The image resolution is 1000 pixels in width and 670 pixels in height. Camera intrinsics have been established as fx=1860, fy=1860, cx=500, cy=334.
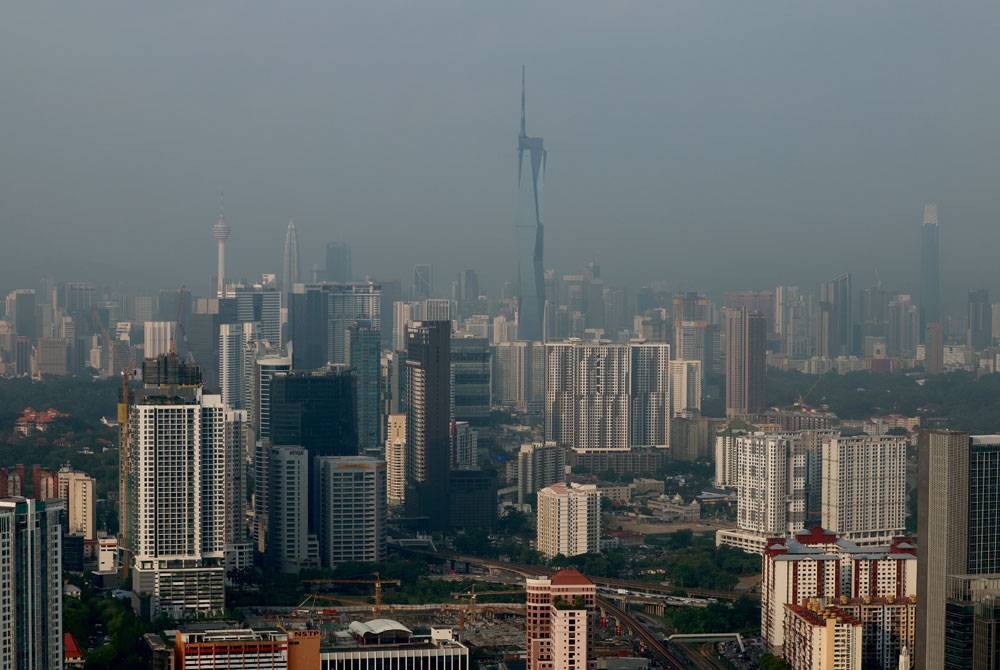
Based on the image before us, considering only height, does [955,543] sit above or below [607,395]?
below

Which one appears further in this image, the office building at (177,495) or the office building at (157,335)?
the office building at (157,335)

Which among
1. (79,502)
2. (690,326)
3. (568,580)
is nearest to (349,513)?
(79,502)

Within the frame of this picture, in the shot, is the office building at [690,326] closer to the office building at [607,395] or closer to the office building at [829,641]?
the office building at [607,395]

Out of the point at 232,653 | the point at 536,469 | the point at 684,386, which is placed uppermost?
the point at 684,386

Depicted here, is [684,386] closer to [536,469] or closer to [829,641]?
[536,469]

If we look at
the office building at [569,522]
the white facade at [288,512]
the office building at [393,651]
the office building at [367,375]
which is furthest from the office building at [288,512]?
the office building at [393,651]

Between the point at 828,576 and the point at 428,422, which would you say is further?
the point at 428,422

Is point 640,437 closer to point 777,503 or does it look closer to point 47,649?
point 777,503
